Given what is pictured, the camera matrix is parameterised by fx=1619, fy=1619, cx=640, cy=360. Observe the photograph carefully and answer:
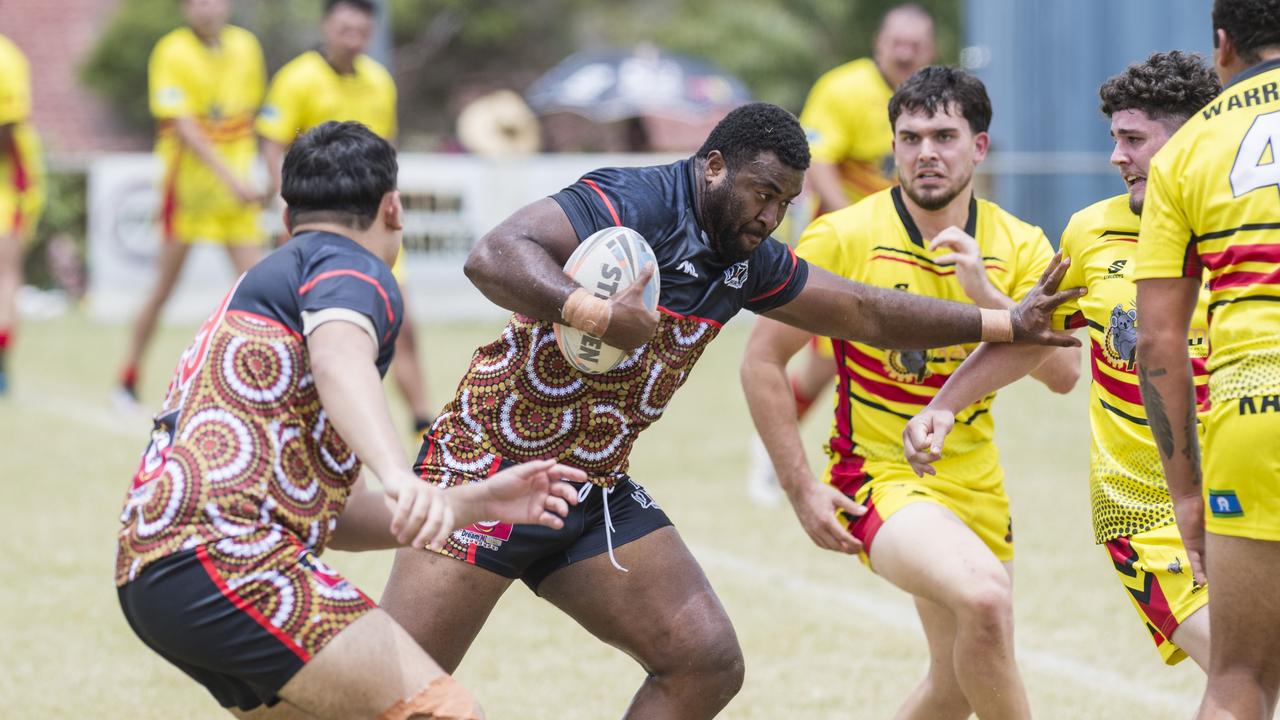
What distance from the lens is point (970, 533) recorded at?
4.52 metres

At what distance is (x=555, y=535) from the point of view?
13.6 ft

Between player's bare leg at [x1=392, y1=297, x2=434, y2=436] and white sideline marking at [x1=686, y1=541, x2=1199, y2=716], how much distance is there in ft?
8.23

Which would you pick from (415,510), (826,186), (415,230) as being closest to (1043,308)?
(415,510)

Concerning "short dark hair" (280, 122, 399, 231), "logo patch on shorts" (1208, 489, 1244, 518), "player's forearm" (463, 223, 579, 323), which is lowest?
"logo patch on shorts" (1208, 489, 1244, 518)

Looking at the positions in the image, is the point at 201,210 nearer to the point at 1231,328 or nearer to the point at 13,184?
the point at 13,184

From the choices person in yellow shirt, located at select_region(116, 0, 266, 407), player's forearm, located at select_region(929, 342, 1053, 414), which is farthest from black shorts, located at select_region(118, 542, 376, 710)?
person in yellow shirt, located at select_region(116, 0, 266, 407)

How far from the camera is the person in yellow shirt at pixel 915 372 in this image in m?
4.65

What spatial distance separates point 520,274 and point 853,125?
601 cm

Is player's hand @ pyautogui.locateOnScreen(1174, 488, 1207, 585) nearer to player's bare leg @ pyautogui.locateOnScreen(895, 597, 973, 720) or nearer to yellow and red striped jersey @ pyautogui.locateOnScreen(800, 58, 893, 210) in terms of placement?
player's bare leg @ pyautogui.locateOnScreen(895, 597, 973, 720)

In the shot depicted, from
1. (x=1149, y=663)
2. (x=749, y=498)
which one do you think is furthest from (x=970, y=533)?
(x=749, y=498)

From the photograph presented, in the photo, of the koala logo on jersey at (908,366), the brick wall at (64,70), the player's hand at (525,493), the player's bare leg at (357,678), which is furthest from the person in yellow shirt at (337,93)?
the brick wall at (64,70)

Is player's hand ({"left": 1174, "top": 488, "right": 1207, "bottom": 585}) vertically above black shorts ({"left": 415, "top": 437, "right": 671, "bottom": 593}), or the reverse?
player's hand ({"left": 1174, "top": 488, "right": 1207, "bottom": 585})

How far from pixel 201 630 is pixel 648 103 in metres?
23.2

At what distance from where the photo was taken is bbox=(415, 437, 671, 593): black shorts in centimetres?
411
